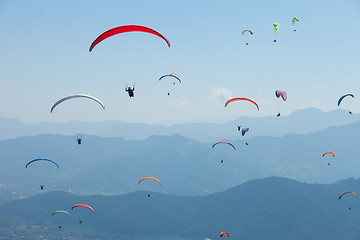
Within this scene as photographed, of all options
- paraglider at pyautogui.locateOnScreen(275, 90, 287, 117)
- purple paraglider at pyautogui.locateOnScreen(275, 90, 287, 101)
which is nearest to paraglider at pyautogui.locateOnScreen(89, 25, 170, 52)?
paraglider at pyautogui.locateOnScreen(275, 90, 287, 117)

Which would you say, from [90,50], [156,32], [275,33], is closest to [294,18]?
[275,33]

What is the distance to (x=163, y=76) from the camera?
71500mm

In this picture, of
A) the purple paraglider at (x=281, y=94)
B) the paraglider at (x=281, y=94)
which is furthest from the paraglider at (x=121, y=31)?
the purple paraglider at (x=281, y=94)

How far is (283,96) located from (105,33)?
136 feet

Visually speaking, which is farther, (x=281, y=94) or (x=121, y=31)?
(x=281, y=94)

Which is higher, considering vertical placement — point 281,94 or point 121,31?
point 281,94

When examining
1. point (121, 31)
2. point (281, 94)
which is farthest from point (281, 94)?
point (121, 31)

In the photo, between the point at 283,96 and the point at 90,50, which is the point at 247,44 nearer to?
the point at 283,96

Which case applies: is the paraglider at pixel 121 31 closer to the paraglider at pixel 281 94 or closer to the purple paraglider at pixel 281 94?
the paraglider at pixel 281 94

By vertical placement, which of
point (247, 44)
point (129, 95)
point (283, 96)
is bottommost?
point (129, 95)

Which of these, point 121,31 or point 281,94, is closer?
point 121,31

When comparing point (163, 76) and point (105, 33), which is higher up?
point (163, 76)

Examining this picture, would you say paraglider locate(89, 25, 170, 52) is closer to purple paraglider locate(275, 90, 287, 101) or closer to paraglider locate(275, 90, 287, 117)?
paraglider locate(275, 90, 287, 117)

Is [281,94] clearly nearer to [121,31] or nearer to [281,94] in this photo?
[281,94]
